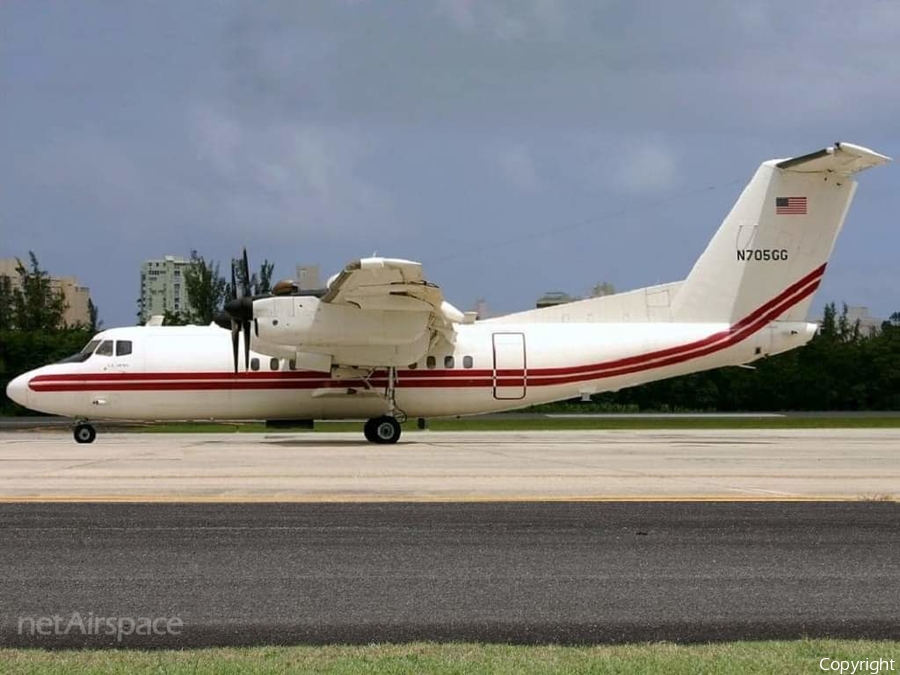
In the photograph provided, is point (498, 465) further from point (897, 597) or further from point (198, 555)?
point (897, 597)

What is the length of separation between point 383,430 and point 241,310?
14.3ft

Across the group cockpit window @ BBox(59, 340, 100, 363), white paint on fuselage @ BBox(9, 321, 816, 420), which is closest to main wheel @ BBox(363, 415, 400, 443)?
white paint on fuselage @ BBox(9, 321, 816, 420)

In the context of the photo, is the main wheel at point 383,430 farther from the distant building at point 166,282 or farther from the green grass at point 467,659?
the distant building at point 166,282

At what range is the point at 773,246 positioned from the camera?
24953mm

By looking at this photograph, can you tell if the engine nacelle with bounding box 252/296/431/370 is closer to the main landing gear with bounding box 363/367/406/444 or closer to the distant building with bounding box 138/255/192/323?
the main landing gear with bounding box 363/367/406/444

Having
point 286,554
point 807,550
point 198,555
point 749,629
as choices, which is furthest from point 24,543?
point 807,550

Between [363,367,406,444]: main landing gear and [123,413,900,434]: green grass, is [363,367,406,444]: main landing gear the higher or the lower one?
the higher one

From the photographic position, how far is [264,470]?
622 inches

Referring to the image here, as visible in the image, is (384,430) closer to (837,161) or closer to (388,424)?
(388,424)

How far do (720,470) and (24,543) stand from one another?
34.1 feet

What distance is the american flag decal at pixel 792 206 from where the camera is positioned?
24688mm

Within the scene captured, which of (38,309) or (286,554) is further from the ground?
(38,309)

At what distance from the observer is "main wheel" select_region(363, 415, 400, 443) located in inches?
960

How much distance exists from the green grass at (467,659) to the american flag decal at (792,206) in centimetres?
1992
